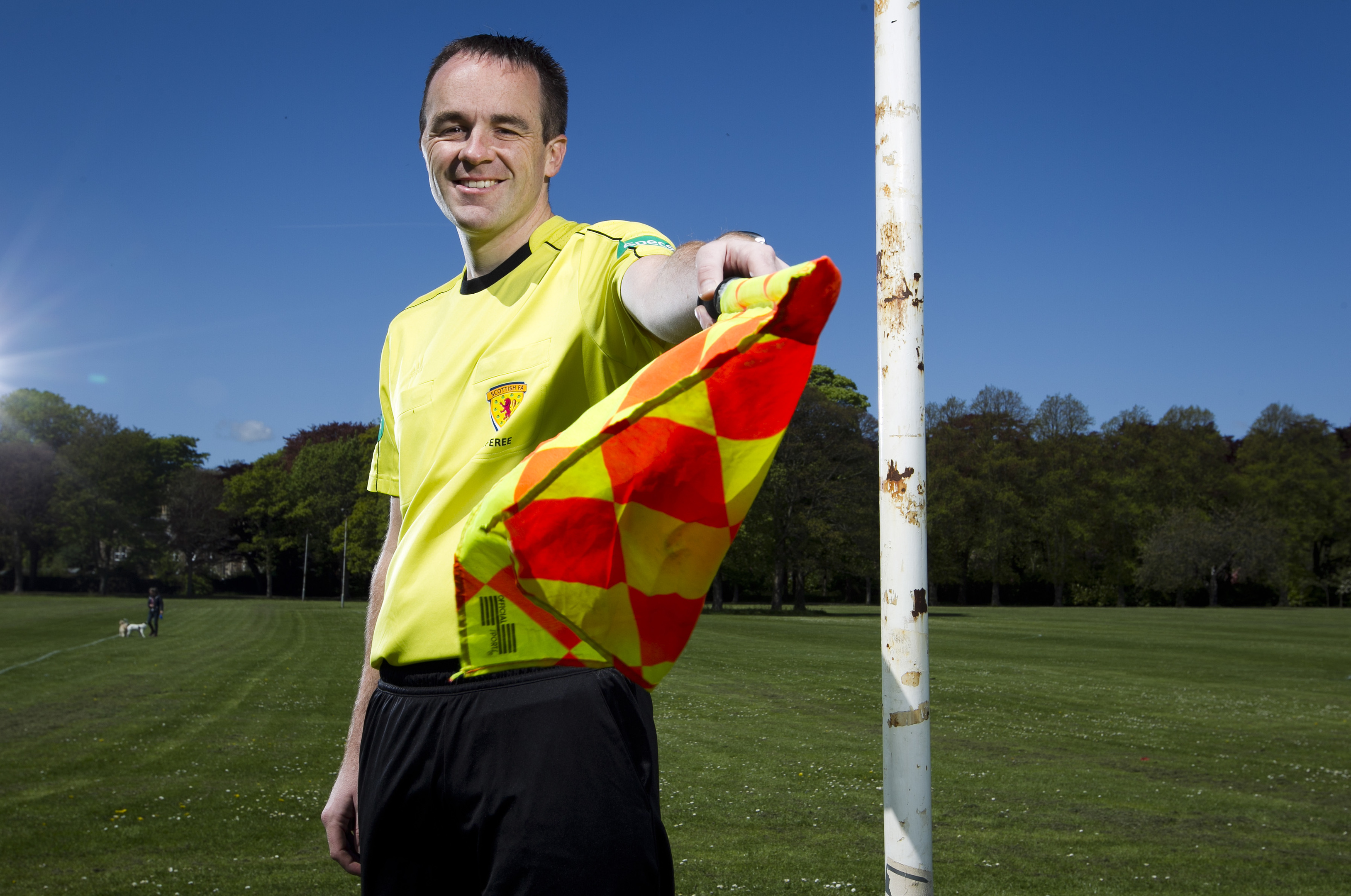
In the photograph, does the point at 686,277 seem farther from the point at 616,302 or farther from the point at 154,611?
the point at 154,611

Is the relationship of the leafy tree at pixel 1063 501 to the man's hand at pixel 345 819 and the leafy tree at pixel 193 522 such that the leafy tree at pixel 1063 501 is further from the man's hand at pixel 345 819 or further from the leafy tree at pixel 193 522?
the man's hand at pixel 345 819

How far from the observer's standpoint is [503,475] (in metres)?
1.57

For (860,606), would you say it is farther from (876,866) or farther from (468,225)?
(468,225)

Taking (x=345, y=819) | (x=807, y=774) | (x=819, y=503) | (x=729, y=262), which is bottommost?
(x=807, y=774)

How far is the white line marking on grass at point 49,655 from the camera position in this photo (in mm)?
19078

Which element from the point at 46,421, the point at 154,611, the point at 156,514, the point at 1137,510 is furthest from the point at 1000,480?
the point at 46,421

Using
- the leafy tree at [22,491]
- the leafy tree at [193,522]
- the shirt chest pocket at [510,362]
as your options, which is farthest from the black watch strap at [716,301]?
the leafy tree at [22,491]

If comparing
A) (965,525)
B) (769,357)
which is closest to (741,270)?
(769,357)

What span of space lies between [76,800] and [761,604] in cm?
Result: 5658

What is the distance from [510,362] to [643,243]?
34cm

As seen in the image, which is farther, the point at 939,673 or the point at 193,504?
the point at 193,504

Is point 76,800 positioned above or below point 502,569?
below

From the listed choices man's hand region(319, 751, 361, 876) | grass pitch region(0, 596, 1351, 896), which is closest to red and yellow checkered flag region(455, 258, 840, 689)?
man's hand region(319, 751, 361, 876)

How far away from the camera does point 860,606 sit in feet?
200
